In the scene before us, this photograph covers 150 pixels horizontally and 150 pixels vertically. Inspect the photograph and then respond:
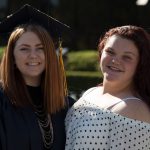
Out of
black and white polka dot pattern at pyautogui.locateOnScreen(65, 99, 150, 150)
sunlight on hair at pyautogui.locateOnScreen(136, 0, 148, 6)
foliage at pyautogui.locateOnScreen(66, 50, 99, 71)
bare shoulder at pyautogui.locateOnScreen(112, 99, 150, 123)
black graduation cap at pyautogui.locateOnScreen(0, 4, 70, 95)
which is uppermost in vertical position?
sunlight on hair at pyautogui.locateOnScreen(136, 0, 148, 6)

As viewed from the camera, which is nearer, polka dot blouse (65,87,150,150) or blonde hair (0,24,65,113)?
polka dot blouse (65,87,150,150)

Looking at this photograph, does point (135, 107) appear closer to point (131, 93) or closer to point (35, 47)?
point (131, 93)

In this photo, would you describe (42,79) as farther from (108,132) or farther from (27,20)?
(108,132)

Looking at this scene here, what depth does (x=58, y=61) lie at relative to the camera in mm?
3838

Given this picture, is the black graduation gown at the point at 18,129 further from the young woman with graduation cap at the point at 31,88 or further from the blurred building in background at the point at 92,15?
the blurred building in background at the point at 92,15

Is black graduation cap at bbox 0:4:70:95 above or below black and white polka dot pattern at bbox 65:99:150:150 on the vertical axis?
above

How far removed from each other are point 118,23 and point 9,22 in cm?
1573

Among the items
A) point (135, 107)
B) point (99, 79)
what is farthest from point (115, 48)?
point (99, 79)

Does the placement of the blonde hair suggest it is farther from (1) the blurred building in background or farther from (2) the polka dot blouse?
(1) the blurred building in background

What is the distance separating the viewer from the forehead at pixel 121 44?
3506 millimetres

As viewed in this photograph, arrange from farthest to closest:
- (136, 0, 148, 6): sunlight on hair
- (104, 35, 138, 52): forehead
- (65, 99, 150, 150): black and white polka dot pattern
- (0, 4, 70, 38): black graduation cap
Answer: (136, 0, 148, 6): sunlight on hair, (0, 4, 70, 38): black graduation cap, (104, 35, 138, 52): forehead, (65, 99, 150, 150): black and white polka dot pattern

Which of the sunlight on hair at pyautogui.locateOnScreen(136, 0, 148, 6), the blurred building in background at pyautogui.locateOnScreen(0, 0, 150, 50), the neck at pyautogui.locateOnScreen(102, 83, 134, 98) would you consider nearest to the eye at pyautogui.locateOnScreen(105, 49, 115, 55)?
the neck at pyautogui.locateOnScreen(102, 83, 134, 98)

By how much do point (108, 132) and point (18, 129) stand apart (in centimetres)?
56

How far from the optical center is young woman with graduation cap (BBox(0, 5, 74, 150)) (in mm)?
3521
